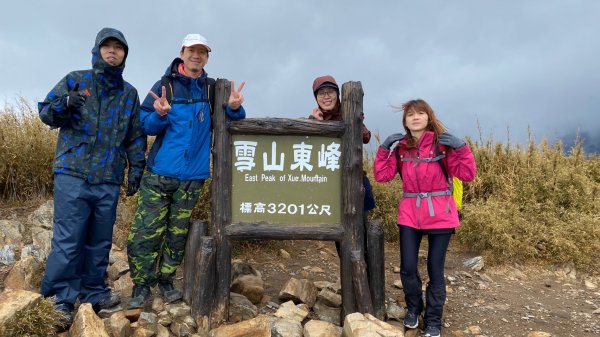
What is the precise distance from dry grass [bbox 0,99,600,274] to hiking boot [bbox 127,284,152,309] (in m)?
1.86

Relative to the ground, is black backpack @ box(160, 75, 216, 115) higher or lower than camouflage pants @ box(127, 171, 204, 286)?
higher

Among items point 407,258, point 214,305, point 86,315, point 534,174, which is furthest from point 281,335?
point 534,174

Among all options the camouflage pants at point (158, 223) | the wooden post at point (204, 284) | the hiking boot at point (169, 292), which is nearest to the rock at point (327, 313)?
the wooden post at point (204, 284)

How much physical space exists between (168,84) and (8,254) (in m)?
3.25

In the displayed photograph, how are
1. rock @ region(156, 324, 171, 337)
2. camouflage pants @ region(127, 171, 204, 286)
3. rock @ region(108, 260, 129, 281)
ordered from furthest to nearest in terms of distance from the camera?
rock @ region(108, 260, 129, 281)
camouflage pants @ region(127, 171, 204, 286)
rock @ region(156, 324, 171, 337)

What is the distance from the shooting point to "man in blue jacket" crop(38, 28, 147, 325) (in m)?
3.92

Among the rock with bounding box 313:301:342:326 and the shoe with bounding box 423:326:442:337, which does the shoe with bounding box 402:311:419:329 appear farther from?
the rock with bounding box 313:301:342:326

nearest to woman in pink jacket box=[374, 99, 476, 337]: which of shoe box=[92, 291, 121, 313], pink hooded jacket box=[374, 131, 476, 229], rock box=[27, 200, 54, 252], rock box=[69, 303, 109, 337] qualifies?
pink hooded jacket box=[374, 131, 476, 229]

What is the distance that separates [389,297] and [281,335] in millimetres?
1804

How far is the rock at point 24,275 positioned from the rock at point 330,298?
3.03m

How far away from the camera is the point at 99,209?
13.4 feet

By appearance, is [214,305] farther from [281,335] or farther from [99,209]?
[99,209]

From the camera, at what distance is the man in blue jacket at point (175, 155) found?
4.08 meters

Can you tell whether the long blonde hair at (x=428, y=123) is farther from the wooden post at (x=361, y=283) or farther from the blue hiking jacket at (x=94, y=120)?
the blue hiking jacket at (x=94, y=120)
